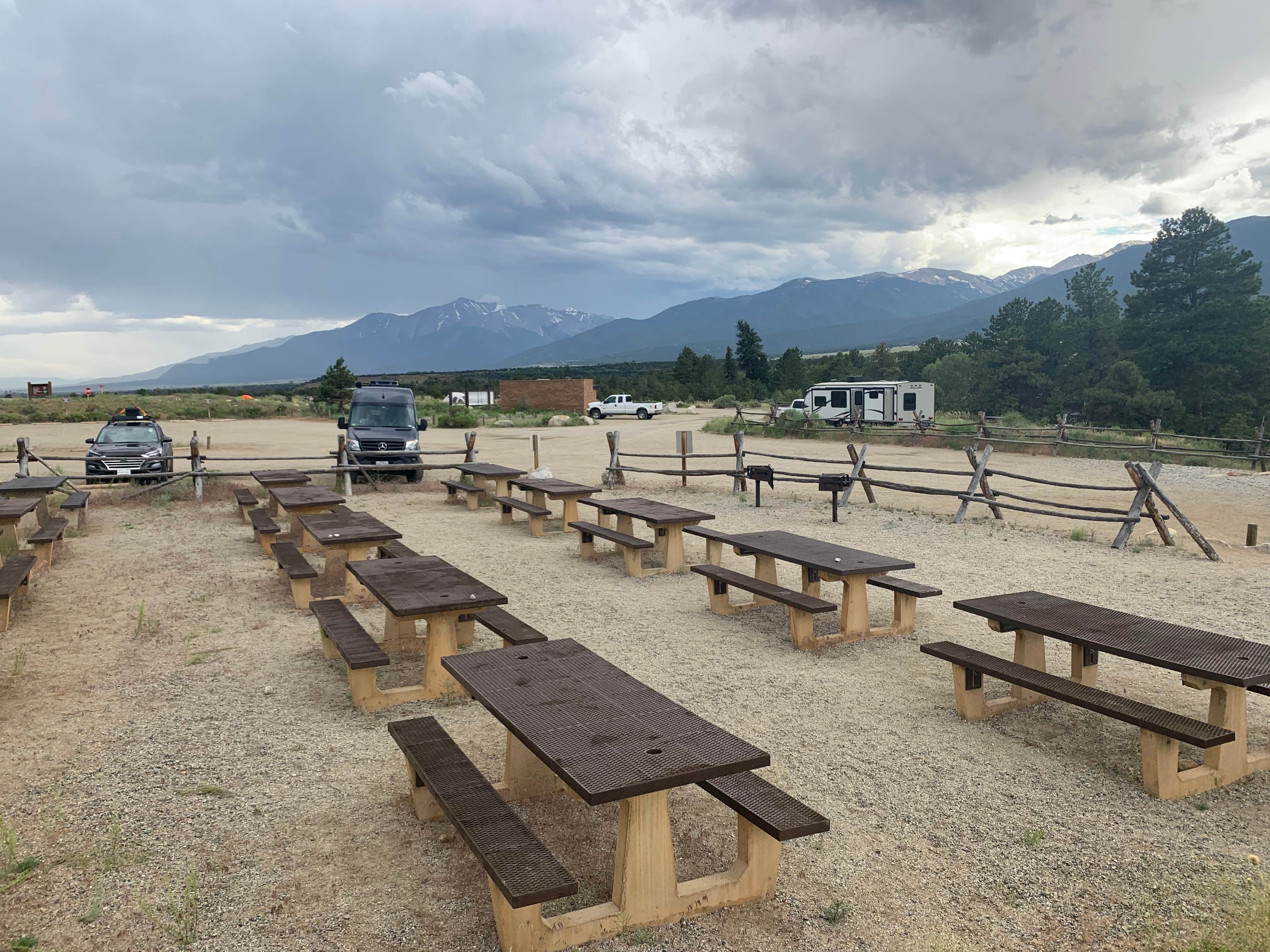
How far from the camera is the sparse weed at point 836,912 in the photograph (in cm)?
287

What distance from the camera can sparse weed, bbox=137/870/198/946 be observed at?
273 centimetres

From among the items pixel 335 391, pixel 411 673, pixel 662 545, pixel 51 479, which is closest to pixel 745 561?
pixel 662 545

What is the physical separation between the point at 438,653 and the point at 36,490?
7806 mm

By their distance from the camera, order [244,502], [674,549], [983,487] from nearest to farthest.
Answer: [674,549]
[244,502]
[983,487]

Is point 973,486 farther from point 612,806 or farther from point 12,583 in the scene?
point 12,583

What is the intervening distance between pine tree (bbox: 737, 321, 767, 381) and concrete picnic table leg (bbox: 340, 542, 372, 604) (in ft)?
208

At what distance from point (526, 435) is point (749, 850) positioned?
29259 mm

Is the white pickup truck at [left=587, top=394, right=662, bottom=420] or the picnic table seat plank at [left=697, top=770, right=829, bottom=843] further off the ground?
the white pickup truck at [left=587, top=394, right=662, bottom=420]

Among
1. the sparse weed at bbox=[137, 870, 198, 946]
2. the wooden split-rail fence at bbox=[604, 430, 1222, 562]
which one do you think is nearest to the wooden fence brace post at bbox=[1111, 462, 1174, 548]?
the wooden split-rail fence at bbox=[604, 430, 1222, 562]

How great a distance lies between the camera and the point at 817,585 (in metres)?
6.99

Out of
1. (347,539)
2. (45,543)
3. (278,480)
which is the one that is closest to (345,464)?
(278,480)

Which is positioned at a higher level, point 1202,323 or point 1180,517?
point 1202,323

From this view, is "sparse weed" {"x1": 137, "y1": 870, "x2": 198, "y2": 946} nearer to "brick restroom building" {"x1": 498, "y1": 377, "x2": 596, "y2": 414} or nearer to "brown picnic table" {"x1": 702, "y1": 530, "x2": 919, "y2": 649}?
"brown picnic table" {"x1": 702, "y1": 530, "x2": 919, "y2": 649}

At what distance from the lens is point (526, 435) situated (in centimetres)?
3167
